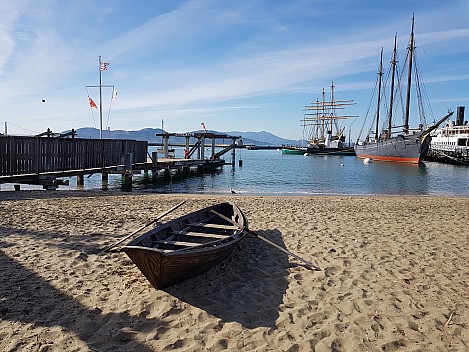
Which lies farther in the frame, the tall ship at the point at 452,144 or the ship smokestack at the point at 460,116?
the ship smokestack at the point at 460,116

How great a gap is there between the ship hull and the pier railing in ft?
184

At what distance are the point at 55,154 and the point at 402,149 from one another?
209 feet

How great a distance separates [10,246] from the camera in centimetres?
767

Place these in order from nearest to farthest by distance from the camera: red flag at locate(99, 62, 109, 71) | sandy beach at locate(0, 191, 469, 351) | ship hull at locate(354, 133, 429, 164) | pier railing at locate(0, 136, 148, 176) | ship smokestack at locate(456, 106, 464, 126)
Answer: sandy beach at locate(0, 191, 469, 351)
pier railing at locate(0, 136, 148, 176)
red flag at locate(99, 62, 109, 71)
ship hull at locate(354, 133, 429, 164)
ship smokestack at locate(456, 106, 464, 126)

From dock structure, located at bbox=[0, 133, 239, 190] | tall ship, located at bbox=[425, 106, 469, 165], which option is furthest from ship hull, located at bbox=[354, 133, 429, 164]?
dock structure, located at bbox=[0, 133, 239, 190]

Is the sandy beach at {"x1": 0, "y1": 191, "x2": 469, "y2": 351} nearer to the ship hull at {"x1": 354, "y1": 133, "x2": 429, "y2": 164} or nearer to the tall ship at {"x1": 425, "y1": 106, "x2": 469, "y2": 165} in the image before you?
the ship hull at {"x1": 354, "y1": 133, "x2": 429, "y2": 164}

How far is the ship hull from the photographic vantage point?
6412 centimetres

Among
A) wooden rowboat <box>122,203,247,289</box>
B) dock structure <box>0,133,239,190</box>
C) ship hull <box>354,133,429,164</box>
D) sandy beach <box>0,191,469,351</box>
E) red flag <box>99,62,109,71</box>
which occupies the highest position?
red flag <box>99,62,109,71</box>

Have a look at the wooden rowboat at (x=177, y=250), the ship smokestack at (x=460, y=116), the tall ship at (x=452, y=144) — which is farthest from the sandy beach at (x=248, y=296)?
the ship smokestack at (x=460, y=116)

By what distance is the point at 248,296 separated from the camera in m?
5.75

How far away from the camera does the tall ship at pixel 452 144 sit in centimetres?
6867

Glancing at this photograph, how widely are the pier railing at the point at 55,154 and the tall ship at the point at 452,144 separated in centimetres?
6383

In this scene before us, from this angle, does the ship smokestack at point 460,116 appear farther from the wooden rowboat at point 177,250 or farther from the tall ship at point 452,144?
the wooden rowboat at point 177,250

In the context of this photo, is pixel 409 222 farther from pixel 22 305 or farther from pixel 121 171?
pixel 121 171
